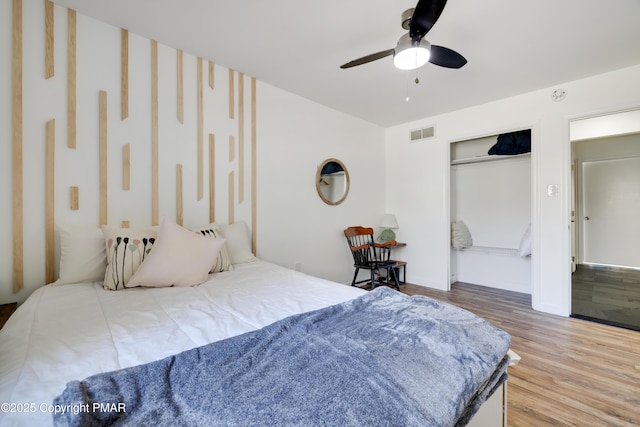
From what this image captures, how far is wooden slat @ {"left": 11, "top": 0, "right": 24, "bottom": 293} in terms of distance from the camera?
5.38 feet

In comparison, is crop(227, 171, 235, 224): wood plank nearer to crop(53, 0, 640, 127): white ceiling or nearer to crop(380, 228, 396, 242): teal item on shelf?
crop(53, 0, 640, 127): white ceiling

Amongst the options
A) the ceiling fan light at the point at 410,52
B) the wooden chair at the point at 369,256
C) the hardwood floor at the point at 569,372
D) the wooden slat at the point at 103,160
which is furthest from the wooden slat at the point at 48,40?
the hardwood floor at the point at 569,372

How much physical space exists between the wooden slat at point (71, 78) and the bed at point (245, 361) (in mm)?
1093

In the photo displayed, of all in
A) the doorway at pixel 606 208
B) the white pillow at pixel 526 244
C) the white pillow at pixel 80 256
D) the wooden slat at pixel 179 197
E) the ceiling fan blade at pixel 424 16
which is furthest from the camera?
the doorway at pixel 606 208

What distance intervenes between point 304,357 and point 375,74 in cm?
269

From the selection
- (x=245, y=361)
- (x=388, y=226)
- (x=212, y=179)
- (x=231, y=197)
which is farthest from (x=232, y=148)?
(x=388, y=226)

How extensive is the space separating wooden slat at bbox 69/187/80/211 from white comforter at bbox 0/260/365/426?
0.57m

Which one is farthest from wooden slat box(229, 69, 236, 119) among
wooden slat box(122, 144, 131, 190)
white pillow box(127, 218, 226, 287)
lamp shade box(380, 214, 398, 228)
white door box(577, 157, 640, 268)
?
white door box(577, 157, 640, 268)

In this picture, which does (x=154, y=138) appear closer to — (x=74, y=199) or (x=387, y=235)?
(x=74, y=199)

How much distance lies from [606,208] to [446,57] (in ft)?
18.6

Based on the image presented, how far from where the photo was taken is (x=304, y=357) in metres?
0.79

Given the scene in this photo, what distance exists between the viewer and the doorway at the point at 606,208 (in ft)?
14.5

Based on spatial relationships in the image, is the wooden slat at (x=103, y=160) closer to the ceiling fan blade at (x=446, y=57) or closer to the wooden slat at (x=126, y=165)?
the wooden slat at (x=126, y=165)

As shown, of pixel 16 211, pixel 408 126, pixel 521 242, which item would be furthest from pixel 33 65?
pixel 521 242
